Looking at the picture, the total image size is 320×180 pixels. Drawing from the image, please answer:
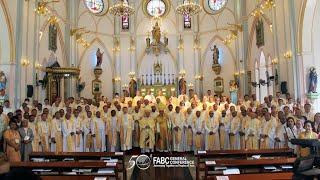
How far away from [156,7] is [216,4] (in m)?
4.30

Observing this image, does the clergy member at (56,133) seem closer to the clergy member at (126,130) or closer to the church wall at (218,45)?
the clergy member at (126,130)

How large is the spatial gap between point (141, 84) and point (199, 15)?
636cm

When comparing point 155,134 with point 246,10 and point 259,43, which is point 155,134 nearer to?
point 259,43

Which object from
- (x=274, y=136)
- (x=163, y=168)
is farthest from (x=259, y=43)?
(x=163, y=168)

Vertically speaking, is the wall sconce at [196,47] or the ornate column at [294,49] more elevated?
the wall sconce at [196,47]

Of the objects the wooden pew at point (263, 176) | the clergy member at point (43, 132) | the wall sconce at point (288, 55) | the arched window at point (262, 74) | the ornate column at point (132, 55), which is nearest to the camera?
the wooden pew at point (263, 176)

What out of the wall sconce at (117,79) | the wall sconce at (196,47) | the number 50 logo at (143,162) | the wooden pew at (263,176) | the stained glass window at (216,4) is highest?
the stained glass window at (216,4)

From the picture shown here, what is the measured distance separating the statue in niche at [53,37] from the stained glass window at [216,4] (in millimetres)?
11133

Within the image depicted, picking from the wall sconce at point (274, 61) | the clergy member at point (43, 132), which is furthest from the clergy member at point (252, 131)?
the clergy member at point (43, 132)

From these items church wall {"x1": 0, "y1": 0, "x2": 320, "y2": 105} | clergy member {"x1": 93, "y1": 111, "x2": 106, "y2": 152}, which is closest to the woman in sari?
clergy member {"x1": 93, "y1": 111, "x2": 106, "y2": 152}

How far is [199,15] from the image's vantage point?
1006 inches

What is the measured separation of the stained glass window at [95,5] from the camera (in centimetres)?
2510

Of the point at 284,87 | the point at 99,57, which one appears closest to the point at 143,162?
the point at 284,87

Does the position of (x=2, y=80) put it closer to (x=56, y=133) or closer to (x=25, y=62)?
(x=25, y=62)
